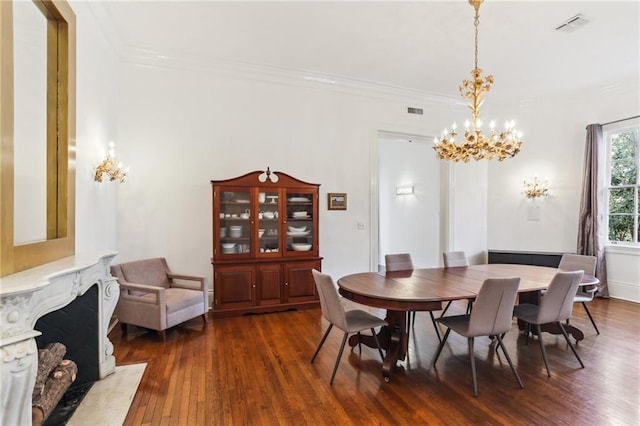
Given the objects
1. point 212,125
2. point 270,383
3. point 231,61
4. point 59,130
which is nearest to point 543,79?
point 231,61

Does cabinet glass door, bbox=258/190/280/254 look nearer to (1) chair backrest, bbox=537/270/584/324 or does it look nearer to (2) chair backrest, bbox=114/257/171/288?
(2) chair backrest, bbox=114/257/171/288

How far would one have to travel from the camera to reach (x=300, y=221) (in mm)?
4434

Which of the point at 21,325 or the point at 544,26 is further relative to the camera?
the point at 544,26

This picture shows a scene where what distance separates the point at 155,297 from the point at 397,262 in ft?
8.64

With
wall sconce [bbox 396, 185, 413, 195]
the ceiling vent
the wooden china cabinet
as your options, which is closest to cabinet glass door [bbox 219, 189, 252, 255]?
the wooden china cabinet

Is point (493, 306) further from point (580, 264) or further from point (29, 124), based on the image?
point (29, 124)

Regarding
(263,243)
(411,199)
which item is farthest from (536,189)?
(263,243)

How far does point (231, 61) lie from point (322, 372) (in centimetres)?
392

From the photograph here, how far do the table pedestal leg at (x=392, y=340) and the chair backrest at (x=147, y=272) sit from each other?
Result: 8.28 feet

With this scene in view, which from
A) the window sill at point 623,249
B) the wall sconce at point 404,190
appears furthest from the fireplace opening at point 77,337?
the window sill at point 623,249

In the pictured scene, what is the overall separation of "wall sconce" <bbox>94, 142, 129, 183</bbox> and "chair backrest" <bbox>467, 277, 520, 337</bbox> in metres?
3.55

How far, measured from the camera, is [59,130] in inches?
91.0

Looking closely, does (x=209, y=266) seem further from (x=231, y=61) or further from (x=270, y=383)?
(x=231, y=61)

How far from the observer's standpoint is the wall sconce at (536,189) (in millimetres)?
5453
